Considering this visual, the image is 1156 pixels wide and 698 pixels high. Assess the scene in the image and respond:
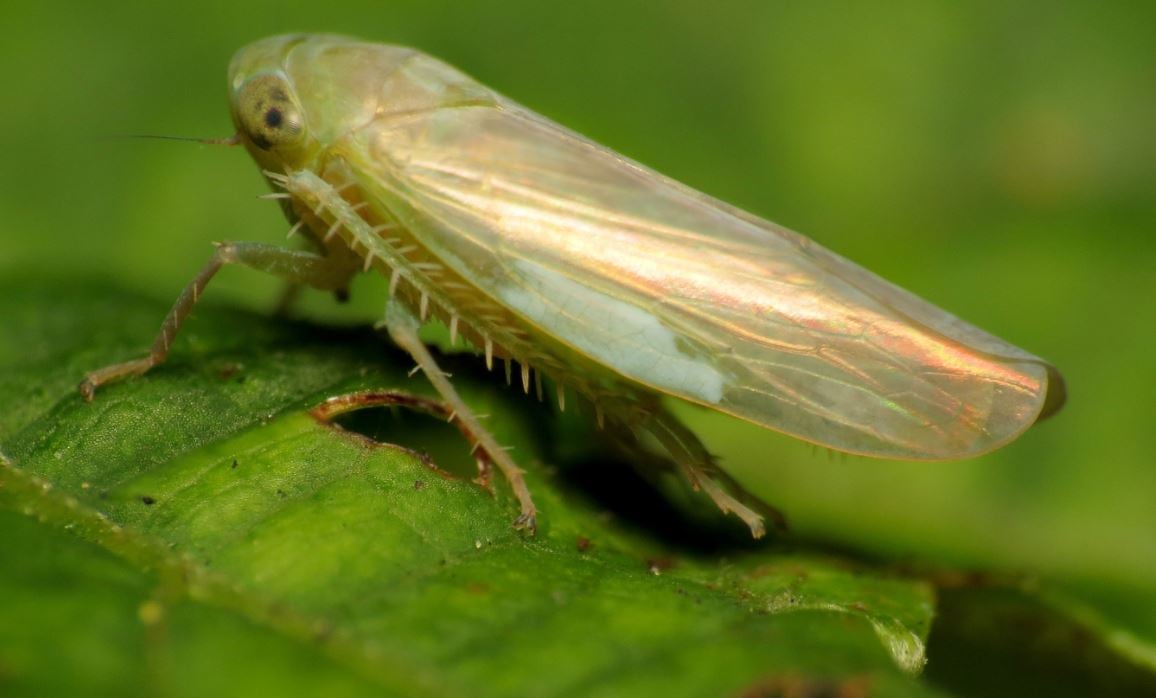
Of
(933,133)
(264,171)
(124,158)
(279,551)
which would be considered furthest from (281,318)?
(933,133)

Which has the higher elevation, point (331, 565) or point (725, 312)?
point (725, 312)

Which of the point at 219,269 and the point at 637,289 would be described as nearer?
the point at 637,289

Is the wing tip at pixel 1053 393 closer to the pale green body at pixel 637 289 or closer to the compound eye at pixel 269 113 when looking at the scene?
the pale green body at pixel 637 289

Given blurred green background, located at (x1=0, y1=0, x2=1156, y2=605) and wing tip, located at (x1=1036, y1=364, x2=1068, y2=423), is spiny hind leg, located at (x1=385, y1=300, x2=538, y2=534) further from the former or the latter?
blurred green background, located at (x1=0, y1=0, x2=1156, y2=605)

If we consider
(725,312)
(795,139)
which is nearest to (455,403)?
(725,312)

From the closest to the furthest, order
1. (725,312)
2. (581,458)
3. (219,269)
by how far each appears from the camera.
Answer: (725,312) < (581,458) < (219,269)

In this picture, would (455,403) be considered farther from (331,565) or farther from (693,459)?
(331,565)

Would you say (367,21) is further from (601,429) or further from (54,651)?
(54,651)
